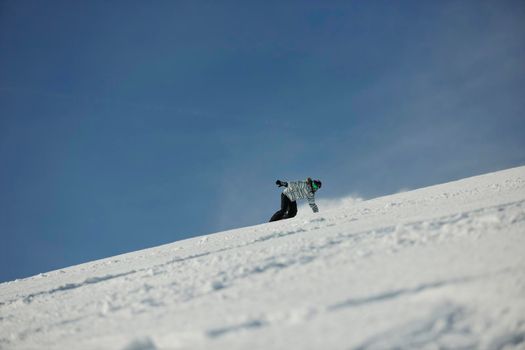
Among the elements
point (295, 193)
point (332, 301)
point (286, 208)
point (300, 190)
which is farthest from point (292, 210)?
point (332, 301)

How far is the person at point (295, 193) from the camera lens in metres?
9.73

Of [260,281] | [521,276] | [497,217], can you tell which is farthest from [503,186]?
[260,281]

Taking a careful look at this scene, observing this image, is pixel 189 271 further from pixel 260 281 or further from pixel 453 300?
pixel 453 300

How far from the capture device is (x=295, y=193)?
32.2 ft

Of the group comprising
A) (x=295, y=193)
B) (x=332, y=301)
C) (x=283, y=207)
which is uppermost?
(x=295, y=193)

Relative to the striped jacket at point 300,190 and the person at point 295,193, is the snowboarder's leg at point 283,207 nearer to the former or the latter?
the person at point 295,193

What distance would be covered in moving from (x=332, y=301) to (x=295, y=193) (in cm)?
815

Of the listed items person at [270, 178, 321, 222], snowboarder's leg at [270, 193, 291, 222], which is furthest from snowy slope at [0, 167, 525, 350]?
snowboarder's leg at [270, 193, 291, 222]

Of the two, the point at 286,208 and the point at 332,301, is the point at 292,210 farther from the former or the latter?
the point at 332,301

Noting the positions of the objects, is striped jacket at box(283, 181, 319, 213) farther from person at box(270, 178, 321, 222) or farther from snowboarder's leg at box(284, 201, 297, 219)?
snowboarder's leg at box(284, 201, 297, 219)

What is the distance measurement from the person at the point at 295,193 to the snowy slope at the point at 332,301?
6575 millimetres

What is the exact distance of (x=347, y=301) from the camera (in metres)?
1.66

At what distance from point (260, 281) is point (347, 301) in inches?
28.5

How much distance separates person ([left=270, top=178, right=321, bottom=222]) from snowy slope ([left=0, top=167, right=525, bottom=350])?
21.6 feet
